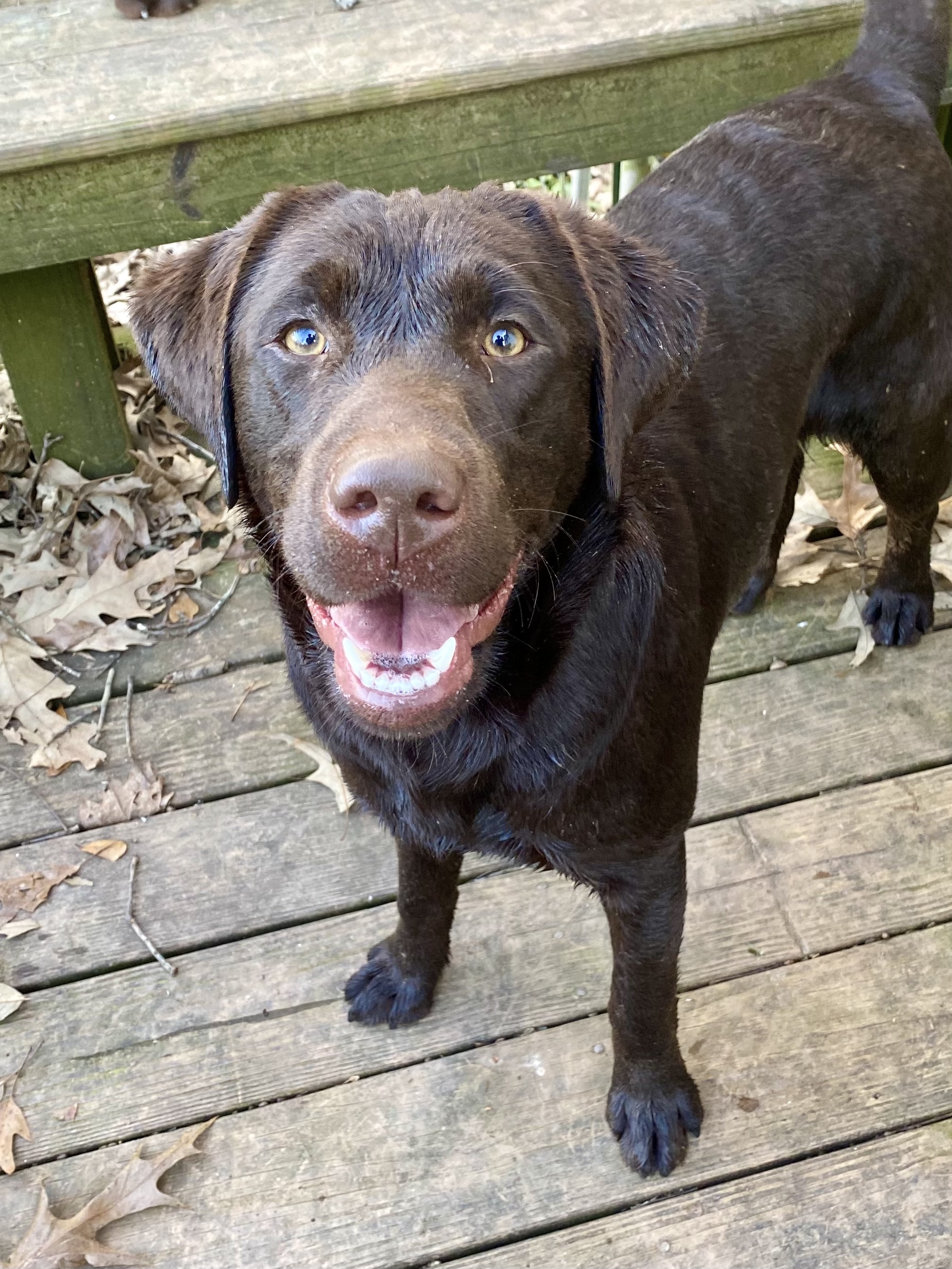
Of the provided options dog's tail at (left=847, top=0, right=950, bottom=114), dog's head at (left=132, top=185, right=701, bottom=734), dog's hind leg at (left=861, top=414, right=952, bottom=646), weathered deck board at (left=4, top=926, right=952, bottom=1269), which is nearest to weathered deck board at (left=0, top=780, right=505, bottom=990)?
weathered deck board at (left=4, top=926, right=952, bottom=1269)

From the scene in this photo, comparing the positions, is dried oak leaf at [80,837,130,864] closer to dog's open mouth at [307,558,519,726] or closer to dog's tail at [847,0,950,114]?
dog's open mouth at [307,558,519,726]

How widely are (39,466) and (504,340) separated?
2.23 metres

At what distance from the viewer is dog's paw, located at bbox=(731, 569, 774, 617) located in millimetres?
3066

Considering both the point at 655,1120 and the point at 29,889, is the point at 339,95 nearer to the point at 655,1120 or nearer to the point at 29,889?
the point at 29,889

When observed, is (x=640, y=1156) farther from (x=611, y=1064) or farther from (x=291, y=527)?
(x=291, y=527)

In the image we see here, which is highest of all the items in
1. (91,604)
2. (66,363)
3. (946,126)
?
(946,126)

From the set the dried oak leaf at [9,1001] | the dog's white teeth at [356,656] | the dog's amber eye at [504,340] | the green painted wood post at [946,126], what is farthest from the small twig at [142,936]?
the green painted wood post at [946,126]

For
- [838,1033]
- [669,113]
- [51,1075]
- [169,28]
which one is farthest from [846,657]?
[169,28]

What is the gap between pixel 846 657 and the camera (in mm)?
2984

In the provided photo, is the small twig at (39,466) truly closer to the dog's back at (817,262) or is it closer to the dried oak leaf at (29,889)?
the dried oak leaf at (29,889)

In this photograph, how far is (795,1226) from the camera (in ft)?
6.78

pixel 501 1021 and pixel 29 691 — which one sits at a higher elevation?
pixel 29 691

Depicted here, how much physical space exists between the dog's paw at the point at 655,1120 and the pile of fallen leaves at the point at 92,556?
4.96 feet

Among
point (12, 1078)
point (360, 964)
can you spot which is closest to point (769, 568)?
point (360, 964)
